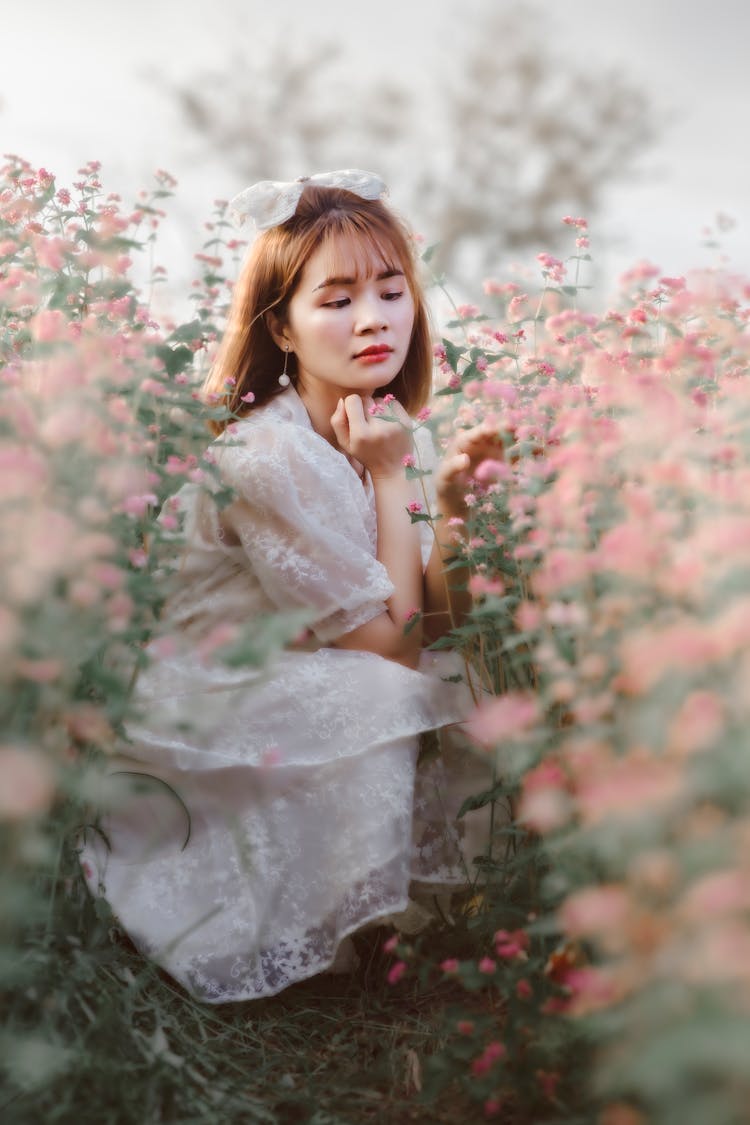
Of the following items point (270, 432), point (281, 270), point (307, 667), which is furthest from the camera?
point (281, 270)

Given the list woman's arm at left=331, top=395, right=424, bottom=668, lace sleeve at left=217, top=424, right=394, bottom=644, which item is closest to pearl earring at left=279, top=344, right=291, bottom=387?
woman's arm at left=331, top=395, right=424, bottom=668

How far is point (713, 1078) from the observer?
2.36 ft

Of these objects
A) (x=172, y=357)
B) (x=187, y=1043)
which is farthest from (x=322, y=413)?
(x=187, y=1043)

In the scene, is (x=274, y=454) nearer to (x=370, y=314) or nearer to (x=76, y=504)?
(x=370, y=314)

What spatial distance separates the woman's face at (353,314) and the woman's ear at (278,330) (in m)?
0.11

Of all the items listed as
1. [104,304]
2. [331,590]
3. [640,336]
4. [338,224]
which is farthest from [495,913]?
[338,224]

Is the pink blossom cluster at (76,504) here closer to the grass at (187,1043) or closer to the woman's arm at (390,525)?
the grass at (187,1043)

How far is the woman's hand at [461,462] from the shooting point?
1812 millimetres

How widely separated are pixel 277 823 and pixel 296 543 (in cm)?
52

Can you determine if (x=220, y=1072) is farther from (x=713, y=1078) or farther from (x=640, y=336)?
(x=640, y=336)

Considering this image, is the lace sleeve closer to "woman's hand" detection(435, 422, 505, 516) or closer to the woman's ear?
"woman's hand" detection(435, 422, 505, 516)

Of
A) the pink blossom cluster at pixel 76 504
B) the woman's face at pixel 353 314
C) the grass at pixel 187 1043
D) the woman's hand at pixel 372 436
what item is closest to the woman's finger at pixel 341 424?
the woman's hand at pixel 372 436

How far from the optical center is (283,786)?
181cm

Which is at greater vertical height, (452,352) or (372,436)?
(452,352)
